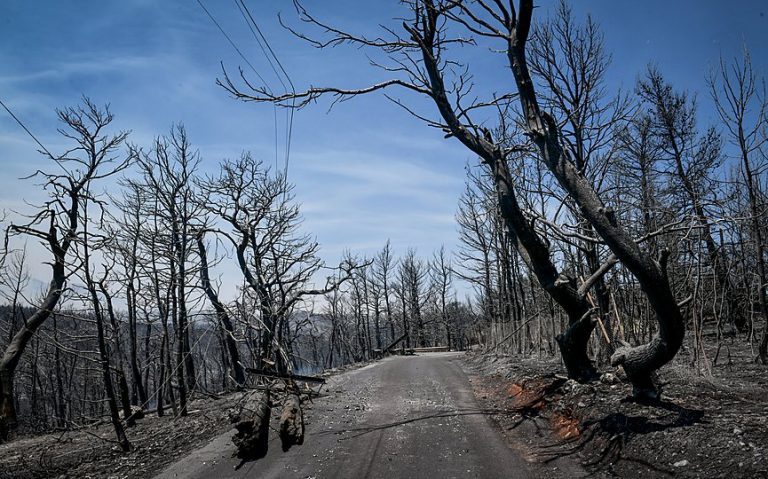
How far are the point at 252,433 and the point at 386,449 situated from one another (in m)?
2.09

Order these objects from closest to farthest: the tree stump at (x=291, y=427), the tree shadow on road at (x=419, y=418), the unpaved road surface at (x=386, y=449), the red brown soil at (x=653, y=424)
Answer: the red brown soil at (x=653, y=424), the unpaved road surface at (x=386, y=449), the tree stump at (x=291, y=427), the tree shadow on road at (x=419, y=418)

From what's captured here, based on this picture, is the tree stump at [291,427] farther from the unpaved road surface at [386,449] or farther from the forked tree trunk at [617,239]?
the forked tree trunk at [617,239]

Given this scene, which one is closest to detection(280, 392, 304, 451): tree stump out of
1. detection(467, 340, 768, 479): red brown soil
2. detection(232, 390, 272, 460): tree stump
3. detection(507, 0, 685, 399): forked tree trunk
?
detection(232, 390, 272, 460): tree stump

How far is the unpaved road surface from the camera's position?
5566mm

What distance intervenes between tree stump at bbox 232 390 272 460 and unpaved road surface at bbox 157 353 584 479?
0.52 ft

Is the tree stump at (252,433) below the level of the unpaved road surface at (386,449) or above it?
above

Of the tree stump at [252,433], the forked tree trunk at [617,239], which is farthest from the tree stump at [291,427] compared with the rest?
the forked tree trunk at [617,239]

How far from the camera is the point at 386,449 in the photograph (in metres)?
6.41

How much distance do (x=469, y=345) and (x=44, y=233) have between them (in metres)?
33.7

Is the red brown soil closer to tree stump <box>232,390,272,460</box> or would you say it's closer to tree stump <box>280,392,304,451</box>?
tree stump <box>280,392,304,451</box>

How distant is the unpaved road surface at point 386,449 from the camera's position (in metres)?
5.57

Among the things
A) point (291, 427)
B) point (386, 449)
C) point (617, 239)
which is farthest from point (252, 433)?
point (617, 239)

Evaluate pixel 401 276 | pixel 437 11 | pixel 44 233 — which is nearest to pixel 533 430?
pixel 437 11

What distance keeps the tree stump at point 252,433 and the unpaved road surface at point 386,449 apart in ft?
0.52
